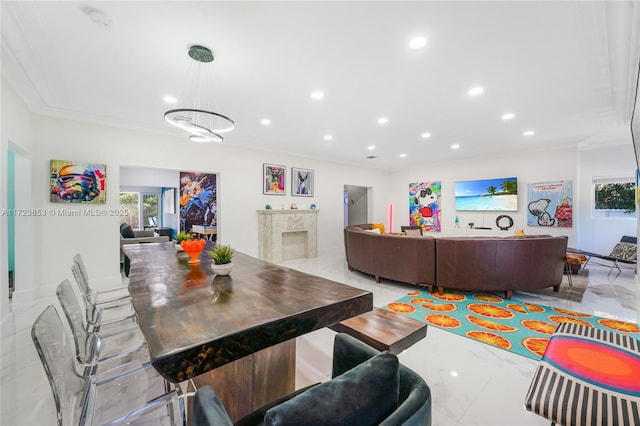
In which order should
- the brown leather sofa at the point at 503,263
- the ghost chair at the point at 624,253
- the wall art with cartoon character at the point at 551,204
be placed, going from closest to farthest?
the brown leather sofa at the point at 503,263 → the ghost chair at the point at 624,253 → the wall art with cartoon character at the point at 551,204

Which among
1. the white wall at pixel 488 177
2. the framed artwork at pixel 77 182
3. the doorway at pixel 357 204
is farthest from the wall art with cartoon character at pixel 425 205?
the framed artwork at pixel 77 182

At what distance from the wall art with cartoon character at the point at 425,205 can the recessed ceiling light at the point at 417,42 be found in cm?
639

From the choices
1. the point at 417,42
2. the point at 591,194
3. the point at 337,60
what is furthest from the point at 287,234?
the point at 591,194

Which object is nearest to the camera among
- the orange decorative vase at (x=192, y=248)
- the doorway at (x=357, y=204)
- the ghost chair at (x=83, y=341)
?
the ghost chair at (x=83, y=341)

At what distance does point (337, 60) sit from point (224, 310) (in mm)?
2581

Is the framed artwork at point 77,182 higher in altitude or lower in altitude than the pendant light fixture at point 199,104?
lower

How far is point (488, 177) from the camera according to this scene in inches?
284

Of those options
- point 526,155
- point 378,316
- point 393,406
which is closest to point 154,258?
point 378,316

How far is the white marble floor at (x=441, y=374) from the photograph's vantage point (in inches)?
65.4

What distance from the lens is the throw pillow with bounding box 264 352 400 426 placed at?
1.89 feet

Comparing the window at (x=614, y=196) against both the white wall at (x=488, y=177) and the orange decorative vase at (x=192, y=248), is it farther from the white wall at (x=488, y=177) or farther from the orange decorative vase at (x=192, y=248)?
the orange decorative vase at (x=192, y=248)

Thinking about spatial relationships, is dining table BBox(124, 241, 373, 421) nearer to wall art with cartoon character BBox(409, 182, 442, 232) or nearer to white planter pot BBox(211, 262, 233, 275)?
white planter pot BBox(211, 262, 233, 275)

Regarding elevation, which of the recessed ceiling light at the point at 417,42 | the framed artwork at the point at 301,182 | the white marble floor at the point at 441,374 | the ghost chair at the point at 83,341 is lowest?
the white marble floor at the point at 441,374

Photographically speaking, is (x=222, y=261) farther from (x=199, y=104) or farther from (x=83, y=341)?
(x=199, y=104)
